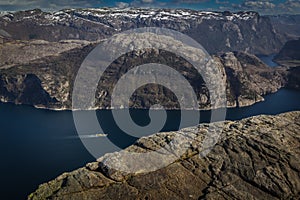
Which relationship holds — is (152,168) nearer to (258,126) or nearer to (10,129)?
(258,126)

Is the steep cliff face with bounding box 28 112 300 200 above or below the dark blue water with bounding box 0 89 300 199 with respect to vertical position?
above

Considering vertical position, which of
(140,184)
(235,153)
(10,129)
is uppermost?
(235,153)

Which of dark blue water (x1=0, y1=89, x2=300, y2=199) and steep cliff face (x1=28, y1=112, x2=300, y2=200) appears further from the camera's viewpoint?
dark blue water (x1=0, y1=89, x2=300, y2=199)

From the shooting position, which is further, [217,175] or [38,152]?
[38,152]

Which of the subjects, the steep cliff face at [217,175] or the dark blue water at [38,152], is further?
the dark blue water at [38,152]

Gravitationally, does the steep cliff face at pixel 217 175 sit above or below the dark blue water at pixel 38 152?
above

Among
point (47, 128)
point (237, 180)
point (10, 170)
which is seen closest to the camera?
point (237, 180)

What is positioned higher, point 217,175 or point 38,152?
point 217,175

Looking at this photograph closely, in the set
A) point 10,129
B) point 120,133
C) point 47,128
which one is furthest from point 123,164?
point 10,129
